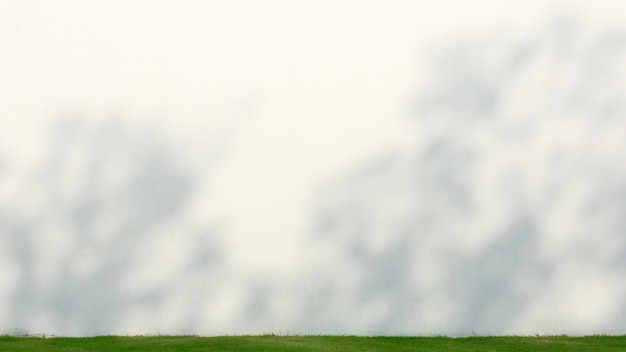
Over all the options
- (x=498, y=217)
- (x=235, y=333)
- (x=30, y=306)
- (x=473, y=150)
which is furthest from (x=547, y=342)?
(x=30, y=306)

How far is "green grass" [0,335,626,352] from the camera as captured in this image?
7016mm

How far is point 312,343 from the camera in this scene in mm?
7176

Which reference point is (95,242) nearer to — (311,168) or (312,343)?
(311,168)

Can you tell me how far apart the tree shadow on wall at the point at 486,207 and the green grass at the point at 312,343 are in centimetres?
19

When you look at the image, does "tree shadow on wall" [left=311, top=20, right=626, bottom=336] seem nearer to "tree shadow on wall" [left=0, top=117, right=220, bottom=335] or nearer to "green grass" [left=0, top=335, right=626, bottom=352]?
"green grass" [left=0, top=335, right=626, bottom=352]

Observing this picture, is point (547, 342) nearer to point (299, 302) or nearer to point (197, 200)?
point (299, 302)

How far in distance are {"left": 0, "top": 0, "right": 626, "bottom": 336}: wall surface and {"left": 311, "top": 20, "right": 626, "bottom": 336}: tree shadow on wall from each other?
0.06ft

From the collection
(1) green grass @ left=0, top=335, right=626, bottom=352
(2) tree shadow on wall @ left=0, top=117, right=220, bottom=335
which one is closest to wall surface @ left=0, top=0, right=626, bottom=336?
(2) tree shadow on wall @ left=0, top=117, right=220, bottom=335

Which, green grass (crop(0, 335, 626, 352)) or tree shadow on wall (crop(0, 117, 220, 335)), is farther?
tree shadow on wall (crop(0, 117, 220, 335))

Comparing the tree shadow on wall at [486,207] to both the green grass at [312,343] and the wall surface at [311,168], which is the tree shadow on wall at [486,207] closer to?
the wall surface at [311,168]

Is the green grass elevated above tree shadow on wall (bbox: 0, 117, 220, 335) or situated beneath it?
situated beneath

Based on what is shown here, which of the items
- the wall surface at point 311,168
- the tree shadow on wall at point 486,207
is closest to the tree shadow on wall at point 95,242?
the wall surface at point 311,168

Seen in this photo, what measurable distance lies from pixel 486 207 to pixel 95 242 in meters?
3.24

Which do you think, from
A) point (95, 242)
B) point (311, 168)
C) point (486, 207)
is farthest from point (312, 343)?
point (95, 242)
